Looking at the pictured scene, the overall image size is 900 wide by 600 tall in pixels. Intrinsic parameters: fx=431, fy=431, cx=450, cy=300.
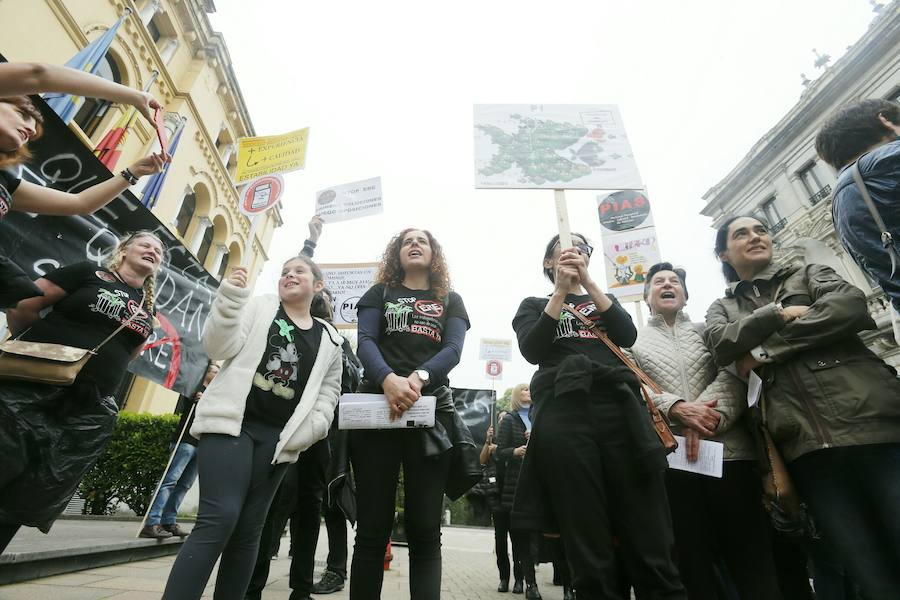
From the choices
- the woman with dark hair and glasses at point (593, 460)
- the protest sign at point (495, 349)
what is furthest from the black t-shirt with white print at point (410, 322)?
the protest sign at point (495, 349)

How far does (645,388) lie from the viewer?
226 centimetres

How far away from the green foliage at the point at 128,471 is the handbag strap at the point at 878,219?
865 cm

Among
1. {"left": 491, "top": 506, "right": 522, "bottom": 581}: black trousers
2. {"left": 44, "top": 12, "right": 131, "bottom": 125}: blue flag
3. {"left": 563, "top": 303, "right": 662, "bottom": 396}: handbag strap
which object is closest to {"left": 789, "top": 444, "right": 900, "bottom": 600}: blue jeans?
{"left": 563, "top": 303, "right": 662, "bottom": 396}: handbag strap

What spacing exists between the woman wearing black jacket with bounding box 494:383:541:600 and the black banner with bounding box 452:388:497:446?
3.93m

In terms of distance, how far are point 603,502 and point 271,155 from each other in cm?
514

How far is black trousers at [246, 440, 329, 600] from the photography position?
2.79 metres

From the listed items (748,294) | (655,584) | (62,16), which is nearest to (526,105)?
(748,294)

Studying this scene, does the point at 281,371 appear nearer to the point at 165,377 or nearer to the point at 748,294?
the point at 748,294

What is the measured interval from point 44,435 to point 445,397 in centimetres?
197

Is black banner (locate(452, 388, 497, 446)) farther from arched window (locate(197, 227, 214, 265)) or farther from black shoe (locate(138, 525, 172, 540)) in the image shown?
arched window (locate(197, 227, 214, 265))

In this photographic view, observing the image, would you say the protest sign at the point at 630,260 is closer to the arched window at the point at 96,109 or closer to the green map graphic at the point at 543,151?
the green map graphic at the point at 543,151

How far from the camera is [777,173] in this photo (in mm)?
20109

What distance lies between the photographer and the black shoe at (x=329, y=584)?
3.51m

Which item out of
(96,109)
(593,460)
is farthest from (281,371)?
(96,109)
